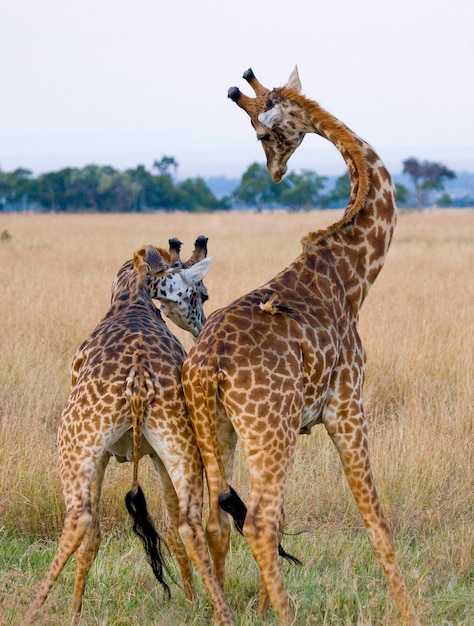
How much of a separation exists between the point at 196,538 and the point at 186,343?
562 centimetres

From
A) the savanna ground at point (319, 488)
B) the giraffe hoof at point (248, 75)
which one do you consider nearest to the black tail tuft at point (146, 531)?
the savanna ground at point (319, 488)

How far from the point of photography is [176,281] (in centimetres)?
538

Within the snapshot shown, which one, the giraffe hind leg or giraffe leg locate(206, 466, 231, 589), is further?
giraffe leg locate(206, 466, 231, 589)

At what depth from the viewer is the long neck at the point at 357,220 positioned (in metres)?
4.36

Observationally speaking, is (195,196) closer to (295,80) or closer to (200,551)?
(295,80)

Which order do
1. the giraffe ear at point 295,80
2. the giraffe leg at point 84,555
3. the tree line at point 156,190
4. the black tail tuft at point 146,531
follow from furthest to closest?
the tree line at point 156,190, the giraffe ear at point 295,80, the black tail tuft at point 146,531, the giraffe leg at point 84,555

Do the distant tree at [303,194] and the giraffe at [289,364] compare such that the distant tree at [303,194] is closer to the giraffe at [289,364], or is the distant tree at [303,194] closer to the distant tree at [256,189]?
the distant tree at [256,189]

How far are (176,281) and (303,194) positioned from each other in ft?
193

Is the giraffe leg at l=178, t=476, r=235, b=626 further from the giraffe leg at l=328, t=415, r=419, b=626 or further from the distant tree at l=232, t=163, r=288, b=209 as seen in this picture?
the distant tree at l=232, t=163, r=288, b=209

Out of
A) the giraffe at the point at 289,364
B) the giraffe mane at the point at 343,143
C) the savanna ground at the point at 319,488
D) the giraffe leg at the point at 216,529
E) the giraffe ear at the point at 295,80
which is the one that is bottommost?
the savanna ground at the point at 319,488

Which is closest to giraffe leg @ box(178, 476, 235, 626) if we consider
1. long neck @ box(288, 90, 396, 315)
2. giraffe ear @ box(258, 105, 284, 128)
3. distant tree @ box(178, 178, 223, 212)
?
long neck @ box(288, 90, 396, 315)

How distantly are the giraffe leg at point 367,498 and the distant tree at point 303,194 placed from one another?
2285 inches

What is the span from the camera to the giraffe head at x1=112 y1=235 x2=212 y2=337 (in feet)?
16.5

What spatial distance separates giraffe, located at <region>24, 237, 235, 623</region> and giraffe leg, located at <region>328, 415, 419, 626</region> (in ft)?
2.19
